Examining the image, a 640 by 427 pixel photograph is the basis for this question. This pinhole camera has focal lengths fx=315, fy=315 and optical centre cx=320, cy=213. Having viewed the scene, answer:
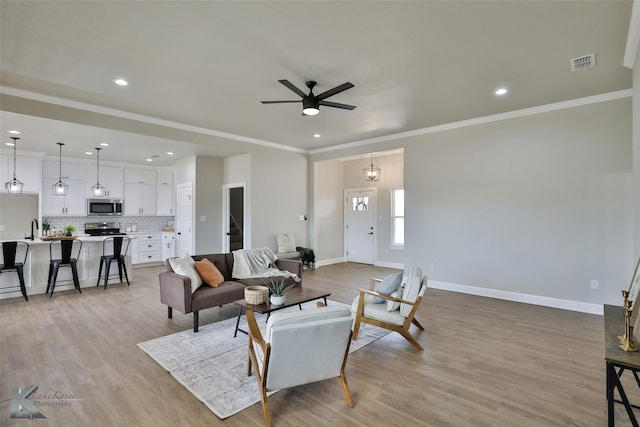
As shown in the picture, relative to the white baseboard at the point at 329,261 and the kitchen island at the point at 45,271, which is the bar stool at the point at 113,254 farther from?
the white baseboard at the point at 329,261

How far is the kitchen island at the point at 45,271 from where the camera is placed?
527cm

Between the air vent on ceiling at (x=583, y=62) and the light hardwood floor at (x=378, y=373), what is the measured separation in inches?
119

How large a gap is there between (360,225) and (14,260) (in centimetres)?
720

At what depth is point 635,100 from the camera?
9.46 ft

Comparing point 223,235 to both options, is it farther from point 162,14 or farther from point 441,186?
point 162,14

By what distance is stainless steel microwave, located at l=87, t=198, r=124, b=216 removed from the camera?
7.97 meters

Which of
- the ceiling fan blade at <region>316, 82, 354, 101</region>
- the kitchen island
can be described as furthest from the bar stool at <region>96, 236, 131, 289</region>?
the ceiling fan blade at <region>316, 82, 354, 101</region>

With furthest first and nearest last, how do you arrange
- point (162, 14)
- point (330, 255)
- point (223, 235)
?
point (330, 255) < point (223, 235) < point (162, 14)

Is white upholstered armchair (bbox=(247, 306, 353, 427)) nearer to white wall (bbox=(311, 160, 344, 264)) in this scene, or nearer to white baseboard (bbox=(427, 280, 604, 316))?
white baseboard (bbox=(427, 280, 604, 316))

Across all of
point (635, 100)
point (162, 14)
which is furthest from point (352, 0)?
point (635, 100)

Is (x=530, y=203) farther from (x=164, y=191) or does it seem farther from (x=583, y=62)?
(x=164, y=191)

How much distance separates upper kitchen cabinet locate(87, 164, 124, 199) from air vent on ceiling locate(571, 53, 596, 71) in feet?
31.0

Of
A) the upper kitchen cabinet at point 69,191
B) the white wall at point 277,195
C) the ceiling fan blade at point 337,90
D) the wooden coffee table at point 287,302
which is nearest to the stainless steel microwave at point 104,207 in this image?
the upper kitchen cabinet at point 69,191

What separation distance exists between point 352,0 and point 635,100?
2751 mm
